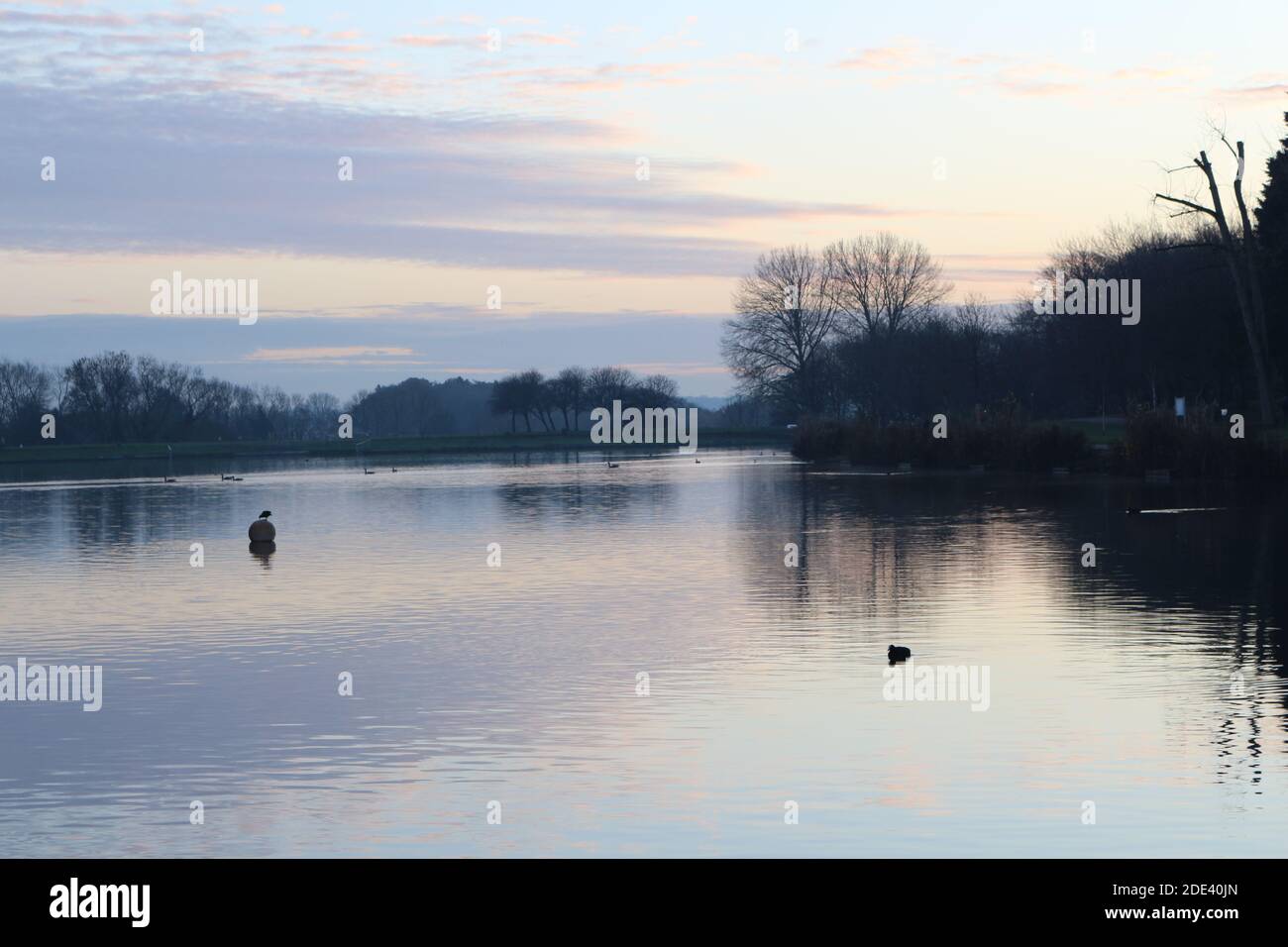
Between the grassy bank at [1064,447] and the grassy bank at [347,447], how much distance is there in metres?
58.3

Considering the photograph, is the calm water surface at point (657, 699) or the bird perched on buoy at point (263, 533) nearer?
the calm water surface at point (657, 699)

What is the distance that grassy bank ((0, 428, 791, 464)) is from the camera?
145500 millimetres

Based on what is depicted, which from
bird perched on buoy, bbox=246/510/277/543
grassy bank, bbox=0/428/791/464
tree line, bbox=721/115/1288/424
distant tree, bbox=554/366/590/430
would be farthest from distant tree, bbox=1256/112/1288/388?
distant tree, bbox=554/366/590/430

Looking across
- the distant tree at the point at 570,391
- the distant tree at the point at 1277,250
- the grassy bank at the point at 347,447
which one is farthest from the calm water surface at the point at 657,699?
the distant tree at the point at 570,391

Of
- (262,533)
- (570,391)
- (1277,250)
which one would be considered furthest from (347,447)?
(262,533)

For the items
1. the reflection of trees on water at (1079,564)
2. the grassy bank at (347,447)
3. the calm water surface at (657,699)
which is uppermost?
the grassy bank at (347,447)

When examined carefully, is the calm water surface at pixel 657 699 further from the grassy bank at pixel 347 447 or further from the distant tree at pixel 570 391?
the distant tree at pixel 570 391

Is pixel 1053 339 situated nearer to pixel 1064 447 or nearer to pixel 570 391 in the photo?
pixel 1064 447

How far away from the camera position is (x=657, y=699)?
16.4 metres

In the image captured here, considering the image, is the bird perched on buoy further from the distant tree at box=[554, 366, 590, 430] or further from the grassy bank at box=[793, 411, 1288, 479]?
the distant tree at box=[554, 366, 590, 430]

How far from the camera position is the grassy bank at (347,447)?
145500mm
